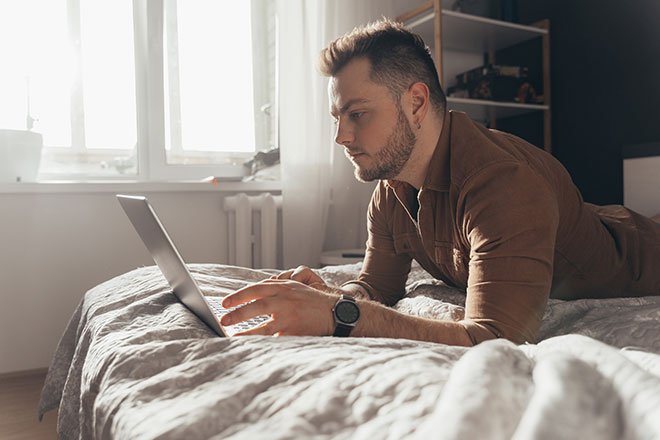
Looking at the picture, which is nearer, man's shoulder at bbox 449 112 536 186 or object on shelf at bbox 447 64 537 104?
man's shoulder at bbox 449 112 536 186

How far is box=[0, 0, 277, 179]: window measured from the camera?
87.9 inches

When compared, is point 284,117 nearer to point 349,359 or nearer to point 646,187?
point 646,187

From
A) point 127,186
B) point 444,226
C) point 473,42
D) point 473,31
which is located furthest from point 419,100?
point 473,42

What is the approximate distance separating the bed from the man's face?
586 mm

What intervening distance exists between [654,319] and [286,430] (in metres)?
0.76

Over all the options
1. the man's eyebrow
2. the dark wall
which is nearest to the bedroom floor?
the man's eyebrow

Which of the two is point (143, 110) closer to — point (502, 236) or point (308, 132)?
point (308, 132)

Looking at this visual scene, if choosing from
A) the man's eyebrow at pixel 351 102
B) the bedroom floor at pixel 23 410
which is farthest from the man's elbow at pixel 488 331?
the bedroom floor at pixel 23 410

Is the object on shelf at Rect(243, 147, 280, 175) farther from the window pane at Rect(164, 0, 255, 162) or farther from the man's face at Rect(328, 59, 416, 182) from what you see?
the man's face at Rect(328, 59, 416, 182)

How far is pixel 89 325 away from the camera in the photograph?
0.98 metres

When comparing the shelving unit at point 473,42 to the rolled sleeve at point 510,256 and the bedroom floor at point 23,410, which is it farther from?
the bedroom floor at point 23,410

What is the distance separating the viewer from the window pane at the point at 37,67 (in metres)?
2.18

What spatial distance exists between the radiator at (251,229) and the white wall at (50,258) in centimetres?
33

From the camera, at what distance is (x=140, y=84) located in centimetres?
242
